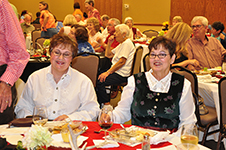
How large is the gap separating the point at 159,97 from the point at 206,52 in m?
2.69

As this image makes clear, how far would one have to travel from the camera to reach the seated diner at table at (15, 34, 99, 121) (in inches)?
93.8

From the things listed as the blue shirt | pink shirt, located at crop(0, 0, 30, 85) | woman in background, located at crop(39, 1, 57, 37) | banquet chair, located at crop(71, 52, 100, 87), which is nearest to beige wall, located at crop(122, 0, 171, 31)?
woman in background, located at crop(39, 1, 57, 37)

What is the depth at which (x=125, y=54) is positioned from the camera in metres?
4.84

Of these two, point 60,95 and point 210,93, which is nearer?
point 60,95

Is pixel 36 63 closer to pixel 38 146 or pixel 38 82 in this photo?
pixel 38 82

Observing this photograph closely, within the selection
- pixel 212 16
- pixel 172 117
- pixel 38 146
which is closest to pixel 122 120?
pixel 172 117

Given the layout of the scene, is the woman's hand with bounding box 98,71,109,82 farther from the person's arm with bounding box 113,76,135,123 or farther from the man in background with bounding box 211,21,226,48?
the man in background with bounding box 211,21,226,48

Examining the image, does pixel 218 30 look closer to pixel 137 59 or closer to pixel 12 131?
pixel 137 59

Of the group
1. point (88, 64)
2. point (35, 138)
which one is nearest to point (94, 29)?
point (88, 64)

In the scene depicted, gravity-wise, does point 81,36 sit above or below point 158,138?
above

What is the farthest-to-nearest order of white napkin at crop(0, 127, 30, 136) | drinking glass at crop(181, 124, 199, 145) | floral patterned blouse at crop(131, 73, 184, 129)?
1. floral patterned blouse at crop(131, 73, 184, 129)
2. white napkin at crop(0, 127, 30, 136)
3. drinking glass at crop(181, 124, 199, 145)

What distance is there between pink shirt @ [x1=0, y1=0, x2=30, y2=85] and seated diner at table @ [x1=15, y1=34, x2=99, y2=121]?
413 millimetres

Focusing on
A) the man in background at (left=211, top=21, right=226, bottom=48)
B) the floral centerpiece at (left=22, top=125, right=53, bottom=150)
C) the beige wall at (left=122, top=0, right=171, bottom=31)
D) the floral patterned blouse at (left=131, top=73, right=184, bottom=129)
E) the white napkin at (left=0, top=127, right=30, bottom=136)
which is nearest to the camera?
the floral centerpiece at (left=22, top=125, right=53, bottom=150)

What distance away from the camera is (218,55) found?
471cm
